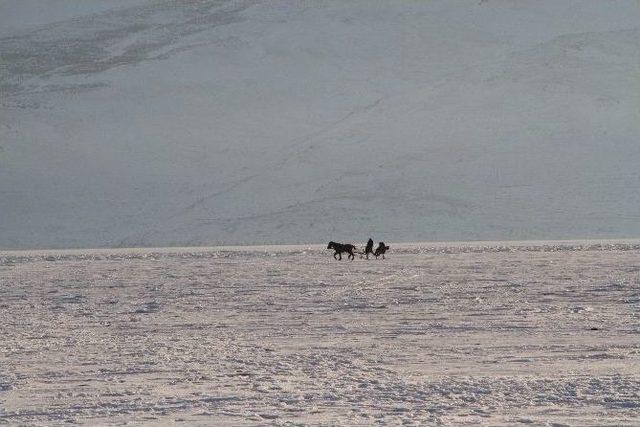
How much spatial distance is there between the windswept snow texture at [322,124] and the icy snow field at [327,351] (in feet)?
111

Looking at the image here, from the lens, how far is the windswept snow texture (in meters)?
56.0

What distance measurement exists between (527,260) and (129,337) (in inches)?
732

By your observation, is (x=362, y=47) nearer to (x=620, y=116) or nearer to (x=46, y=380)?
(x=620, y=116)

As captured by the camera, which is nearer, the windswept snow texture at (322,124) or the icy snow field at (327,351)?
the icy snow field at (327,351)

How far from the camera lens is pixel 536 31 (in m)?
90.7

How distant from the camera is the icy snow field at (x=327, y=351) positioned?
8.18 m

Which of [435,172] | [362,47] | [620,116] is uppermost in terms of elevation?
[362,47]

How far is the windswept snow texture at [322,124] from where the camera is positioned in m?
56.0

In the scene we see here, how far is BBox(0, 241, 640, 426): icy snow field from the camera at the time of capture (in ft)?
26.8

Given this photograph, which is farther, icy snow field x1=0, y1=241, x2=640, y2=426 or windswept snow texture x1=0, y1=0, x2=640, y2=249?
windswept snow texture x1=0, y1=0, x2=640, y2=249

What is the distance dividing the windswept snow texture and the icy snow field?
3372 cm

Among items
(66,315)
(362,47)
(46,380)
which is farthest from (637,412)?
(362,47)

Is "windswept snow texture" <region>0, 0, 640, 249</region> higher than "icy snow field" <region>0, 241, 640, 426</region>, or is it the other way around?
"windswept snow texture" <region>0, 0, 640, 249</region>

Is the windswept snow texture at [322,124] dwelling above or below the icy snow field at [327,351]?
above
